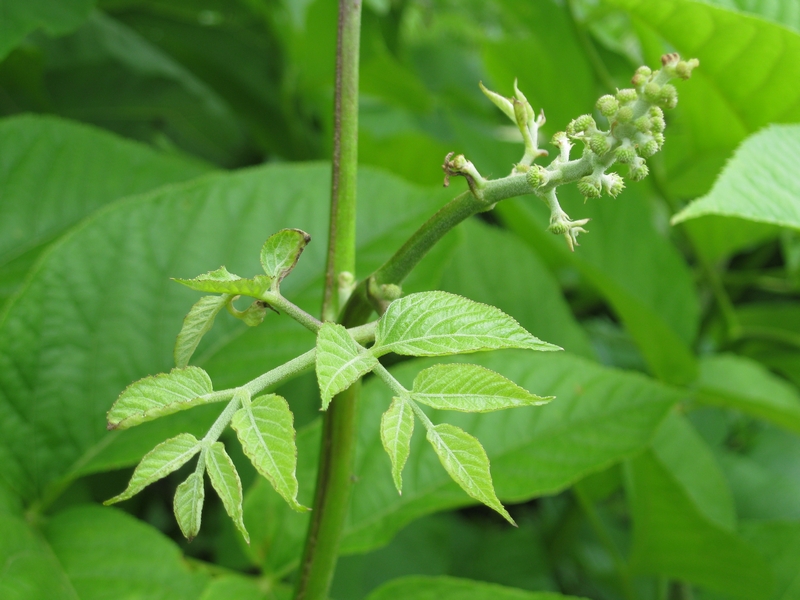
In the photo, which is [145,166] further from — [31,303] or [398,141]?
[398,141]

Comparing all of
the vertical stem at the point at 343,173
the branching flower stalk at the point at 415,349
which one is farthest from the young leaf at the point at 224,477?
the vertical stem at the point at 343,173

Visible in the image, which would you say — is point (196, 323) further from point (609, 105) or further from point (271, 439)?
point (609, 105)

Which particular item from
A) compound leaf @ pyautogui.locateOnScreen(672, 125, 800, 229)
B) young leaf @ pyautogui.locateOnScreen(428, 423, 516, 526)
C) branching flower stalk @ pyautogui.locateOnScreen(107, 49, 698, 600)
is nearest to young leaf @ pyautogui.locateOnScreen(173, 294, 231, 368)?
branching flower stalk @ pyautogui.locateOnScreen(107, 49, 698, 600)

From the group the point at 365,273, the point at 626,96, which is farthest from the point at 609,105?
the point at 365,273

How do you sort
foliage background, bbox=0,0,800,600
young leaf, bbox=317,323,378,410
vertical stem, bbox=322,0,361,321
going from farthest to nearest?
foliage background, bbox=0,0,800,600 < vertical stem, bbox=322,0,361,321 < young leaf, bbox=317,323,378,410

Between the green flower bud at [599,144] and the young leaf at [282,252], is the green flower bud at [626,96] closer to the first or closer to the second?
the green flower bud at [599,144]

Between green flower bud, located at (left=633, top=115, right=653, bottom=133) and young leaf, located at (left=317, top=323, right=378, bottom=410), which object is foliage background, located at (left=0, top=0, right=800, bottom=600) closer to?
green flower bud, located at (left=633, top=115, right=653, bottom=133)

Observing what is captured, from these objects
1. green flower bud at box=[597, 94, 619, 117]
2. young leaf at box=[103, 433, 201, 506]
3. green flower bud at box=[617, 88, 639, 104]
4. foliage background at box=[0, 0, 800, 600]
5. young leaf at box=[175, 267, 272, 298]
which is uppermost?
green flower bud at box=[617, 88, 639, 104]
